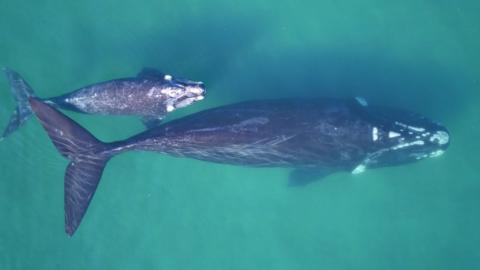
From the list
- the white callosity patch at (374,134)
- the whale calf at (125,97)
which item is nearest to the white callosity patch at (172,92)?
the whale calf at (125,97)

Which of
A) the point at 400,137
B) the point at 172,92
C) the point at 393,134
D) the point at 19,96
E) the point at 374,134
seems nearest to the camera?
the point at 374,134

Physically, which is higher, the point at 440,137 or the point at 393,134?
the point at 440,137

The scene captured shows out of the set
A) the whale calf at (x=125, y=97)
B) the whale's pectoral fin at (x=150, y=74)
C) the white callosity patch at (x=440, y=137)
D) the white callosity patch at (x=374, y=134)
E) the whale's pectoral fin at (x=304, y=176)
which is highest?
the whale's pectoral fin at (x=150, y=74)

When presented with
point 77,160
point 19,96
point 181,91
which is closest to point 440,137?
point 181,91

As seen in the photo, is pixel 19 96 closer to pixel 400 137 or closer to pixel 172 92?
pixel 172 92

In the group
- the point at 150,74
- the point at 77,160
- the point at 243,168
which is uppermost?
the point at 150,74

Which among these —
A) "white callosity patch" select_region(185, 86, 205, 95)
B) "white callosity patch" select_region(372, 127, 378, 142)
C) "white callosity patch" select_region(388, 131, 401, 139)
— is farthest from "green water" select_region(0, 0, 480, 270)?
"white callosity patch" select_region(372, 127, 378, 142)

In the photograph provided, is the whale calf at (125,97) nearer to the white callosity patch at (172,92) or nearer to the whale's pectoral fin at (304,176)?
the white callosity patch at (172,92)

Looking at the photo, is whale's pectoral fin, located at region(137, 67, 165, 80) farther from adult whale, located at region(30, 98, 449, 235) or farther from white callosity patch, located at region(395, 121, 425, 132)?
white callosity patch, located at region(395, 121, 425, 132)
